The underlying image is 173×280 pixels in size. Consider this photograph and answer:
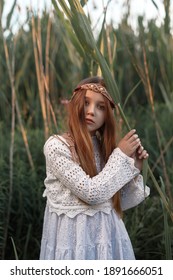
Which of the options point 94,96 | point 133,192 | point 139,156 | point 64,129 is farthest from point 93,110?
point 64,129

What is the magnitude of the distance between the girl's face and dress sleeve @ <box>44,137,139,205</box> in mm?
95

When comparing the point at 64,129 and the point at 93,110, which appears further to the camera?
the point at 64,129

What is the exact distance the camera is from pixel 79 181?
1.62 meters

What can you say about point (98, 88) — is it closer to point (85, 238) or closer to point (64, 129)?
point (85, 238)

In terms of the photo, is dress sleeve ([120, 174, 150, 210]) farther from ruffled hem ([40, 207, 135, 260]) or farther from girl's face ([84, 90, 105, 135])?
girl's face ([84, 90, 105, 135])

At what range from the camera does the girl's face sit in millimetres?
1694

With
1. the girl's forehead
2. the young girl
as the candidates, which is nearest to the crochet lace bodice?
the young girl

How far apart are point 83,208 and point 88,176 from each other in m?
0.10

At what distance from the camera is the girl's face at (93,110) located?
1.69 m

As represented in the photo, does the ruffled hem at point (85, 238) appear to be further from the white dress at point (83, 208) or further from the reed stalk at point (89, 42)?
the reed stalk at point (89, 42)

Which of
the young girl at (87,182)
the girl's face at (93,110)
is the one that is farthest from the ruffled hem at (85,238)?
the girl's face at (93,110)

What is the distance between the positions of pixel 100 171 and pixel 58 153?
0.16 metres

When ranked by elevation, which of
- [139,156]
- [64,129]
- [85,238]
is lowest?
[85,238]

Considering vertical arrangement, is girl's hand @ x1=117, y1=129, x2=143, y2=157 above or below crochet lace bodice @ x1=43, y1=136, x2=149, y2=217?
above
